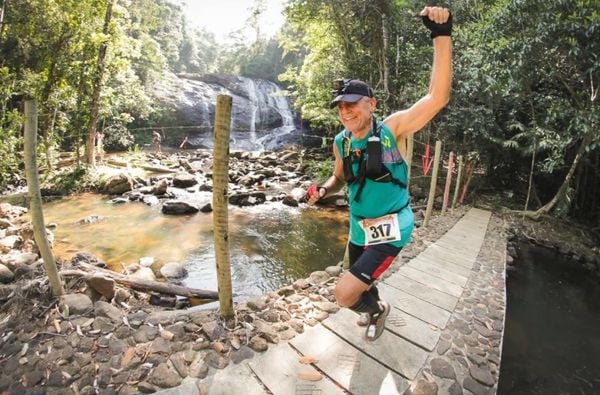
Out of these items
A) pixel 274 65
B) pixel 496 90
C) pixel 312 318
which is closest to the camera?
pixel 312 318

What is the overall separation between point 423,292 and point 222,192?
8.37 feet

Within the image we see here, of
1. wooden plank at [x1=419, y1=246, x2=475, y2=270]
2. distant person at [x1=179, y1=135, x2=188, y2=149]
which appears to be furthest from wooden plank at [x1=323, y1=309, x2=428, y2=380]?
distant person at [x1=179, y1=135, x2=188, y2=149]

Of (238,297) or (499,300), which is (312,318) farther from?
(499,300)

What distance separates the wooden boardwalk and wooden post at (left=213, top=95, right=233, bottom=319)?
1.97 feet

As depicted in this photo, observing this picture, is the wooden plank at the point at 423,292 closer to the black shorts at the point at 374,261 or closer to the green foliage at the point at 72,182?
the black shorts at the point at 374,261

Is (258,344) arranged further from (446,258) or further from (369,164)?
(446,258)

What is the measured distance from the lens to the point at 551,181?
10680 millimetres

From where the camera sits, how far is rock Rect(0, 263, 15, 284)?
354 centimetres

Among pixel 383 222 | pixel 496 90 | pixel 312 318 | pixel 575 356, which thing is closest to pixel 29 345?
pixel 312 318

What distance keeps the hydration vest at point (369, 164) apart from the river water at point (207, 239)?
3.38 meters

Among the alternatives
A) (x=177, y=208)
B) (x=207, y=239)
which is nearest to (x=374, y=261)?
(x=207, y=239)

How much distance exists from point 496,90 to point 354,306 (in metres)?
8.07

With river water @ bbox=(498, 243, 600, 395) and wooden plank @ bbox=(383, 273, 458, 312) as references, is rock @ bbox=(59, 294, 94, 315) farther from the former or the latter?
river water @ bbox=(498, 243, 600, 395)

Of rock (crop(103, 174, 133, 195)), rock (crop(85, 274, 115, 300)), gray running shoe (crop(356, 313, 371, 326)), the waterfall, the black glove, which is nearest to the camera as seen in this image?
the black glove
